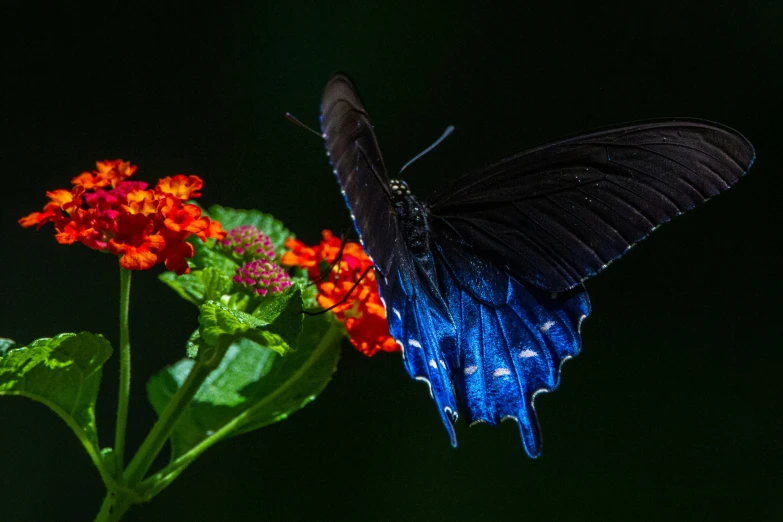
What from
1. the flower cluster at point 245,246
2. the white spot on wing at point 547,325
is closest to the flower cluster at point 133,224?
the flower cluster at point 245,246

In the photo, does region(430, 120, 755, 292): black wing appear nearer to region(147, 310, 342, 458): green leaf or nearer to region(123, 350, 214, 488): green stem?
region(147, 310, 342, 458): green leaf

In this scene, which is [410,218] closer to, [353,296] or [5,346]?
[353,296]

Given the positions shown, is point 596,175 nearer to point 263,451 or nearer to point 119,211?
point 119,211

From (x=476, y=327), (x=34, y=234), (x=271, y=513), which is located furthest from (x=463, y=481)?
(x=34, y=234)

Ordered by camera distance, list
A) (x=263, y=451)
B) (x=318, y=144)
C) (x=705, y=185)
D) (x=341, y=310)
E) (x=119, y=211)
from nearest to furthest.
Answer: (x=119, y=211) → (x=341, y=310) → (x=705, y=185) → (x=263, y=451) → (x=318, y=144)

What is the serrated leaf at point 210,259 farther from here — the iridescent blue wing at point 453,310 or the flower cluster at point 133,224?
the iridescent blue wing at point 453,310
